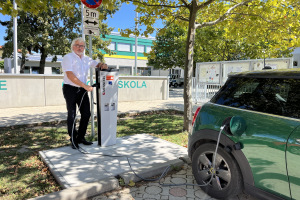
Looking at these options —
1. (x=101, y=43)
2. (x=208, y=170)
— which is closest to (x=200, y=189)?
(x=208, y=170)

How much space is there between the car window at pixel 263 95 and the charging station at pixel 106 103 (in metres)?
2.06

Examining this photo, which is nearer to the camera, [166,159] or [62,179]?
[62,179]

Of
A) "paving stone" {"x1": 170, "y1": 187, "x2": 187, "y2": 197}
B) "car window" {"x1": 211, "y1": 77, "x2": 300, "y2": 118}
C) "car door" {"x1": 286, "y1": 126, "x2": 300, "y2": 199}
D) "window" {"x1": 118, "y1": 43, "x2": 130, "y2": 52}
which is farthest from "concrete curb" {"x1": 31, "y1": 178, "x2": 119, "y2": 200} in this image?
"window" {"x1": 118, "y1": 43, "x2": 130, "y2": 52}

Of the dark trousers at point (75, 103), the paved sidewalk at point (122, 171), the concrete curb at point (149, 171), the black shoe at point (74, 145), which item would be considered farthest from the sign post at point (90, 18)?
the concrete curb at point (149, 171)

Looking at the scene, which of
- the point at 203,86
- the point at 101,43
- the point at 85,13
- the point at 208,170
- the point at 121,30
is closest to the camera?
the point at 208,170

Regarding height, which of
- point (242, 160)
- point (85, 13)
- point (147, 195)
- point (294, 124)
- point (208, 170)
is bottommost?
point (147, 195)

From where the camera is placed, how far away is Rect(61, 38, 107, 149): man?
13.0ft

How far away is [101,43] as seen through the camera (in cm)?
2397

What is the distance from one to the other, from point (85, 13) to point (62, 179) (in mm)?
3093

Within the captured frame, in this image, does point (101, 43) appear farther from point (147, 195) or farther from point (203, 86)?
point (147, 195)

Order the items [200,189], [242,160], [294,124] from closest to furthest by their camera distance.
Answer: [294,124], [242,160], [200,189]

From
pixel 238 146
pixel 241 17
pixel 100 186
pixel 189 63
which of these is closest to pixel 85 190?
pixel 100 186

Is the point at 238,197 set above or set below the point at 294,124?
below

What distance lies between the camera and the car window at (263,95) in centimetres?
230
